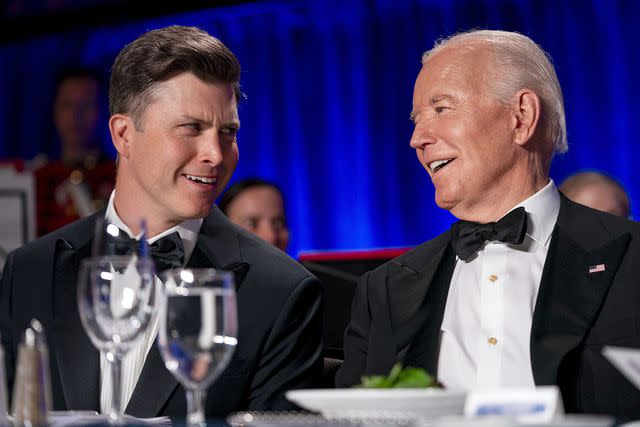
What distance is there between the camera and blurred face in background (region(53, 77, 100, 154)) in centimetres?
690

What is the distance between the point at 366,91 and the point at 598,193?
7.37ft

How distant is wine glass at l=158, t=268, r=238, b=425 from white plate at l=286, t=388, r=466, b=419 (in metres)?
0.17

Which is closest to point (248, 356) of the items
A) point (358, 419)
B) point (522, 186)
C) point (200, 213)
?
point (200, 213)

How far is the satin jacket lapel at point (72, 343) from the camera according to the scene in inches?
89.7

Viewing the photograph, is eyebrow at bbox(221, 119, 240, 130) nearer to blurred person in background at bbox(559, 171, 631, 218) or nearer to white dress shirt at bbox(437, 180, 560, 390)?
white dress shirt at bbox(437, 180, 560, 390)

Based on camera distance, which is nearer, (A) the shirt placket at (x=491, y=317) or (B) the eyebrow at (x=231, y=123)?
(A) the shirt placket at (x=491, y=317)

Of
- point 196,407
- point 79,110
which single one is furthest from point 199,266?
point 79,110

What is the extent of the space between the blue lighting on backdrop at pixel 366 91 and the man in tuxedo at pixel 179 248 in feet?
11.6

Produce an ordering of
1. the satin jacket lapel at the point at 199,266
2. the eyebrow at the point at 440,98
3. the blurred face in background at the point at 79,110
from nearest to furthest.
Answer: the satin jacket lapel at the point at 199,266 → the eyebrow at the point at 440,98 → the blurred face in background at the point at 79,110

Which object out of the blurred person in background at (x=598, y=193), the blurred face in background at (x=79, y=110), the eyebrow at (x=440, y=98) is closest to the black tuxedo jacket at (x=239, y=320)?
the eyebrow at (x=440, y=98)

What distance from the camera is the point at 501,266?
235 centimetres

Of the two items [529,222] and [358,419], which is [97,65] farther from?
[358,419]

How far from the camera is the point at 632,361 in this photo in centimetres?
130

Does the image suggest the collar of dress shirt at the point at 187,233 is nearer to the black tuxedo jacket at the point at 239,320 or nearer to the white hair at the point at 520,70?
the black tuxedo jacket at the point at 239,320
